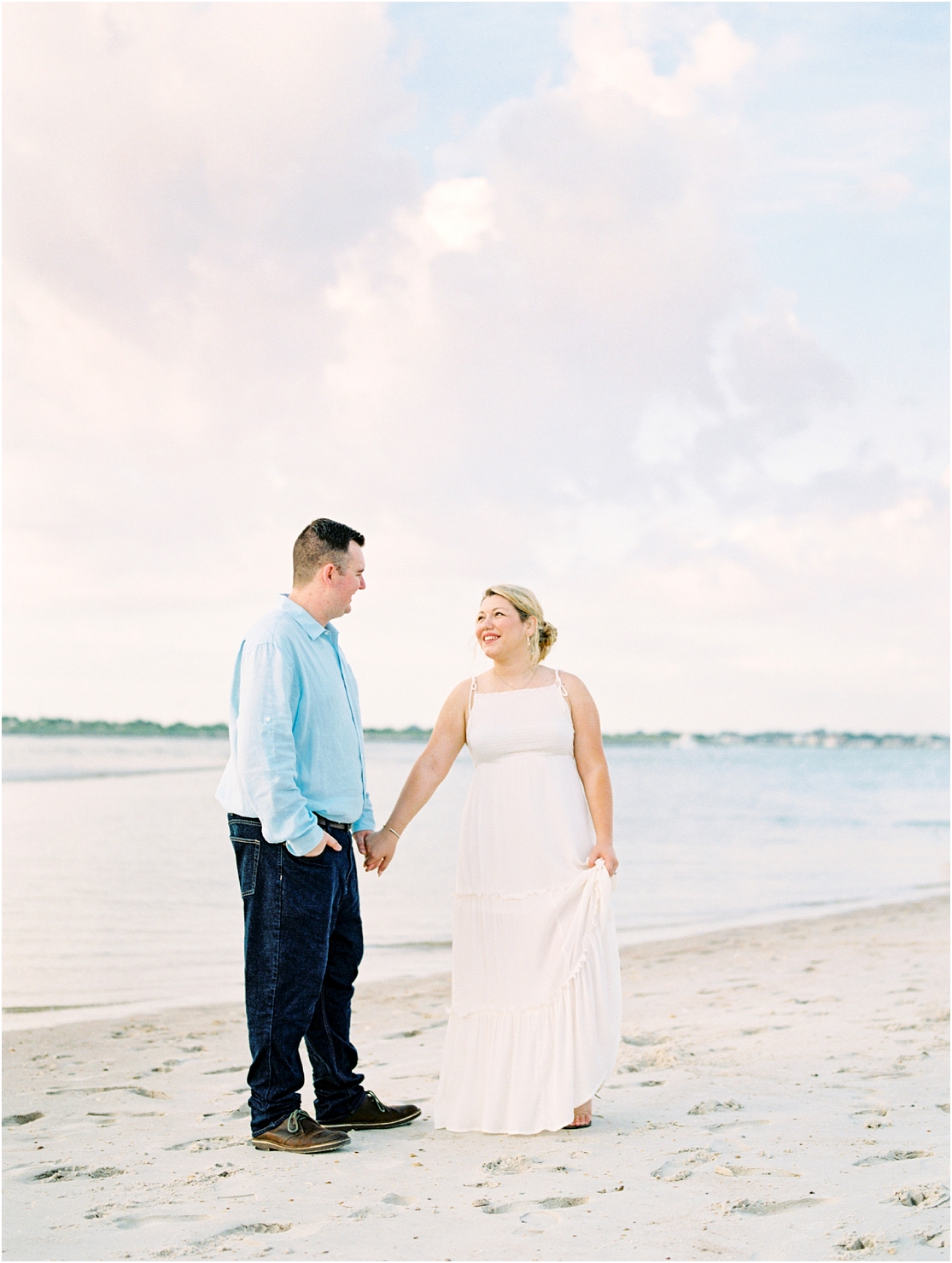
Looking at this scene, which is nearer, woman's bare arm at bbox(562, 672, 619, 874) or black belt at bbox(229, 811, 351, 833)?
black belt at bbox(229, 811, 351, 833)

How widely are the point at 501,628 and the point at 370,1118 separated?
189 cm

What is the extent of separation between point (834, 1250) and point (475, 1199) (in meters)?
1.04

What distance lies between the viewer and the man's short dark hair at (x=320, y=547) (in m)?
4.28

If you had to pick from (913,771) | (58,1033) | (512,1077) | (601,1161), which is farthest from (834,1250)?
(913,771)

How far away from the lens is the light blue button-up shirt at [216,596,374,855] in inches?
155

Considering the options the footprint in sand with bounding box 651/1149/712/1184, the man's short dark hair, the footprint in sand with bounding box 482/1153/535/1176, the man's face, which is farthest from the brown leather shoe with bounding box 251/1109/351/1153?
the man's short dark hair

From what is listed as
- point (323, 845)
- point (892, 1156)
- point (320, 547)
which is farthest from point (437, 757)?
point (892, 1156)

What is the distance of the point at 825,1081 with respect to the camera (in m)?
4.91

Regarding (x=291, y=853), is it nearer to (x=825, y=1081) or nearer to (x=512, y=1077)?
(x=512, y=1077)

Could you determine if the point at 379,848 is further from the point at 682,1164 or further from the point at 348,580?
the point at 682,1164

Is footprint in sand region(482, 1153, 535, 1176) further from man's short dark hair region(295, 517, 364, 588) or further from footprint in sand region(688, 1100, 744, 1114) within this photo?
man's short dark hair region(295, 517, 364, 588)

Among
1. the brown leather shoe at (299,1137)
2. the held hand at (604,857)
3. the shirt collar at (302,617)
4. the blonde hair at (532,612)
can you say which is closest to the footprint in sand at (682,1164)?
the held hand at (604,857)

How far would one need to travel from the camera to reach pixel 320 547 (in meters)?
4.29

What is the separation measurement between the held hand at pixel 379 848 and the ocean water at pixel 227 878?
135 inches
